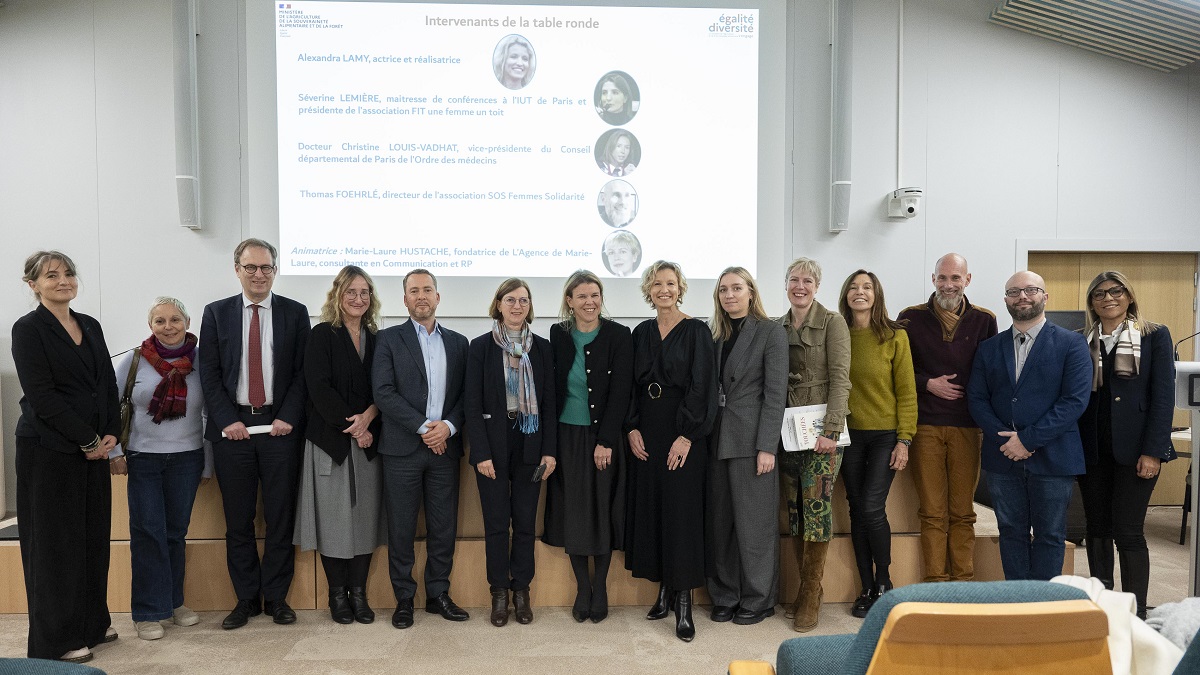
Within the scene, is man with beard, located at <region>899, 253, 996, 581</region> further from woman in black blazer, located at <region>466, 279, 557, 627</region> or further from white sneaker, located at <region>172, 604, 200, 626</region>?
white sneaker, located at <region>172, 604, 200, 626</region>

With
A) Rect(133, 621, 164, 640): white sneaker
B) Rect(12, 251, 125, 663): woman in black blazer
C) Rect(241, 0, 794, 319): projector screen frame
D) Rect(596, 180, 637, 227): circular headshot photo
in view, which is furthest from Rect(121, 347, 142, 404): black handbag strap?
Rect(596, 180, 637, 227): circular headshot photo

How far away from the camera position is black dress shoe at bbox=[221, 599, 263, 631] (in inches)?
131

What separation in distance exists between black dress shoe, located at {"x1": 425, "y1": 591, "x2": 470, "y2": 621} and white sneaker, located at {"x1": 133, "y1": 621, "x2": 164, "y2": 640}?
120cm

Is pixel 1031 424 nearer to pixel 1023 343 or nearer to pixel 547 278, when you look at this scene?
pixel 1023 343

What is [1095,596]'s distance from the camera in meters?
1.50

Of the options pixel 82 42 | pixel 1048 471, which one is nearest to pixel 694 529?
pixel 1048 471

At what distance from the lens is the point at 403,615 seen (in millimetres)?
3348

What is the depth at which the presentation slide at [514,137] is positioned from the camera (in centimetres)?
499

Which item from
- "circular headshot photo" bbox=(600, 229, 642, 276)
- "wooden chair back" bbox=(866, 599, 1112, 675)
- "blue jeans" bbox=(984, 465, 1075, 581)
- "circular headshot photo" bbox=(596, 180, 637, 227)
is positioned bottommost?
"blue jeans" bbox=(984, 465, 1075, 581)

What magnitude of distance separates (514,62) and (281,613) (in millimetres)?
3860

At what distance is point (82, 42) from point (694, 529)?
575cm

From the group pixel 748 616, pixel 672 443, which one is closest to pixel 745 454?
pixel 672 443

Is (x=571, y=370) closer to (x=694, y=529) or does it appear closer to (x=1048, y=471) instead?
(x=694, y=529)

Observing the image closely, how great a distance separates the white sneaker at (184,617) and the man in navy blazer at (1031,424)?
392cm
